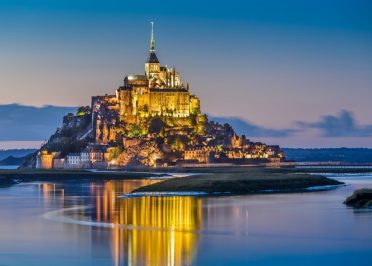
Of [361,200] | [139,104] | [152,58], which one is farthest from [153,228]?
[152,58]

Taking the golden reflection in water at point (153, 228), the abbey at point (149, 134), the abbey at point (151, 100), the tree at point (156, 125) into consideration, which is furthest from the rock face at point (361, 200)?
the abbey at point (151, 100)

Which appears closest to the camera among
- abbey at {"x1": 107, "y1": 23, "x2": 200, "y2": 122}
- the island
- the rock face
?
the rock face

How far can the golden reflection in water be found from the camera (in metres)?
28.8

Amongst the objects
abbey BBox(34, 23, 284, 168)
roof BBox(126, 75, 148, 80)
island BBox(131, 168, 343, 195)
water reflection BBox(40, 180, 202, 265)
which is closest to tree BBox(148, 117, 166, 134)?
abbey BBox(34, 23, 284, 168)

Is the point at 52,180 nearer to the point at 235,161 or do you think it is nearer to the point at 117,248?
the point at 235,161

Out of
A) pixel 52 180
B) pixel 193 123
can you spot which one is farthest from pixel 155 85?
pixel 52 180

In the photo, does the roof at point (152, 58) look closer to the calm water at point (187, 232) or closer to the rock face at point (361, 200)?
the calm water at point (187, 232)

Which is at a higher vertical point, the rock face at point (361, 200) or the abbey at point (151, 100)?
the abbey at point (151, 100)

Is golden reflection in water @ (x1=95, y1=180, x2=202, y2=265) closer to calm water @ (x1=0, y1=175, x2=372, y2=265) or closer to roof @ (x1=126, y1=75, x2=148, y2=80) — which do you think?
calm water @ (x1=0, y1=175, x2=372, y2=265)

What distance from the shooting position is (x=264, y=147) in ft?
584

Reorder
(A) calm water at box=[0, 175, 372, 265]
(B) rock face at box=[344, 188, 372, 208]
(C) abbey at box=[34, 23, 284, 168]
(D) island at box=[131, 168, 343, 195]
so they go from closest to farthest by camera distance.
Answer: (A) calm water at box=[0, 175, 372, 265] < (B) rock face at box=[344, 188, 372, 208] < (D) island at box=[131, 168, 343, 195] < (C) abbey at box=[34, 23, 284, 168]

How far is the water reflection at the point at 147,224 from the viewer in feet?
95.1

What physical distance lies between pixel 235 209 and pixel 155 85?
129765 mm

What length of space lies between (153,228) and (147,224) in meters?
1.88
